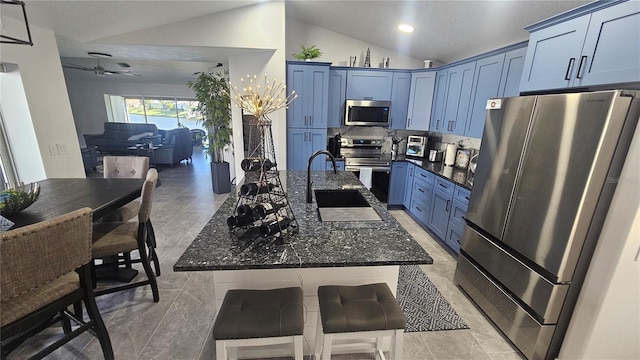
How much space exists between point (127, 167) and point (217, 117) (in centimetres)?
201

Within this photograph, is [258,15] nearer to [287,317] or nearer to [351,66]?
[351,66]

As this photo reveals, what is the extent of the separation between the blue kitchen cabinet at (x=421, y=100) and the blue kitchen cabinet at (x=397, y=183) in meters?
0.67

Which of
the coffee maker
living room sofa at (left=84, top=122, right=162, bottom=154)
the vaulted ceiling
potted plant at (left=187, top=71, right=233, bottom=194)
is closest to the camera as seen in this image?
Result: the vaulted ceiling

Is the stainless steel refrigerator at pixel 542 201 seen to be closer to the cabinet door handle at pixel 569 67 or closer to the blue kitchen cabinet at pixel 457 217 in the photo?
the cabinet door handle at pixel 569 67

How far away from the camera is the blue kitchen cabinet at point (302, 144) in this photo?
12.6 ft

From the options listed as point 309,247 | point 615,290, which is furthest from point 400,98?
point 309,247

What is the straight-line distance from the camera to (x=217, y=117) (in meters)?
4.52

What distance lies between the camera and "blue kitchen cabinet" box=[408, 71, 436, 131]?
3.88 metres

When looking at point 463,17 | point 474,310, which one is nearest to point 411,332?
point 474,310

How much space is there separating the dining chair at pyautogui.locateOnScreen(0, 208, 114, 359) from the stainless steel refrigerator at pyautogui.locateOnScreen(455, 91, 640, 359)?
8.77ft

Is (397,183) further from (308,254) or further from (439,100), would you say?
(308,254)

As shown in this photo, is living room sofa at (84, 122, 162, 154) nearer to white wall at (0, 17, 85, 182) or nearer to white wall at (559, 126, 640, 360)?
white wall at (0, 17, 85, 182)

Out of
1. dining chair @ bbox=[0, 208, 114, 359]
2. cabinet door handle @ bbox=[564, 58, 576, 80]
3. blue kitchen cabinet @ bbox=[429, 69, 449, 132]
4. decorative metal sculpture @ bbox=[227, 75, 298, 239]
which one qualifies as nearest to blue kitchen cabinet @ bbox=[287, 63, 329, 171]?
blue kitchen cabinet @ bbox=[429, 69, 449, 132]

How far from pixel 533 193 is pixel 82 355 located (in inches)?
124
